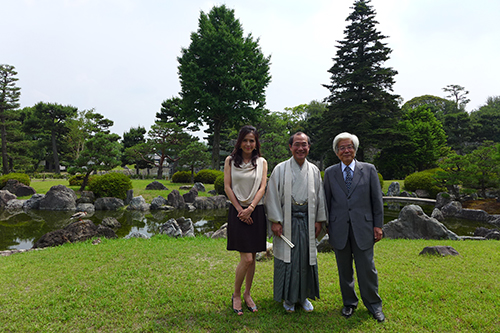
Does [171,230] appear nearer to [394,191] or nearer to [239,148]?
[239,148]

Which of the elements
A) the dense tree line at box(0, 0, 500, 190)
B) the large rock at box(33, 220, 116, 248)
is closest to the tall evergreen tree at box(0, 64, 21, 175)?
the dense tree line at box(0, 0, 500, 190)

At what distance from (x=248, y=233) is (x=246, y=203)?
313 millimetres

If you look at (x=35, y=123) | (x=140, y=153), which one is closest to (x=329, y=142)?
(x=140, y=153)

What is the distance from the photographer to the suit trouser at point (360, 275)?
2.75 meters

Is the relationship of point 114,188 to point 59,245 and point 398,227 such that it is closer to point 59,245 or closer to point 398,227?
point 59,245

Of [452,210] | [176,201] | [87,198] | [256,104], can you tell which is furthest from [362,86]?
[87,198]

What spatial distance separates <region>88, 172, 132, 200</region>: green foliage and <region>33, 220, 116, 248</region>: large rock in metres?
7.15

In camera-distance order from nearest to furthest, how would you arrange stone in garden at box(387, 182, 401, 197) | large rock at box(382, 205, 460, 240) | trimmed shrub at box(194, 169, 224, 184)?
1. large rock at box(382, 205, 460, 240)
2. stone in garden at box(387, 182, 401, 197)
3. trimmed shrub at box(194, 169, 224, 184)

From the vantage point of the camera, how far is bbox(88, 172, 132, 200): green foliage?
43.3ft

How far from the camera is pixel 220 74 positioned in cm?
2209

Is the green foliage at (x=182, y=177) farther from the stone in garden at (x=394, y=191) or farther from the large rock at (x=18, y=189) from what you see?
the stone in garden at (x=394, y=191)

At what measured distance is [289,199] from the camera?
2840 mm

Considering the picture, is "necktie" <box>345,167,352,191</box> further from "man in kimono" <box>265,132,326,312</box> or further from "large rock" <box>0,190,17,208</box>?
"large rock" <box>0,190,17,208</box>

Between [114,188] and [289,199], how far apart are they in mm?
12676
